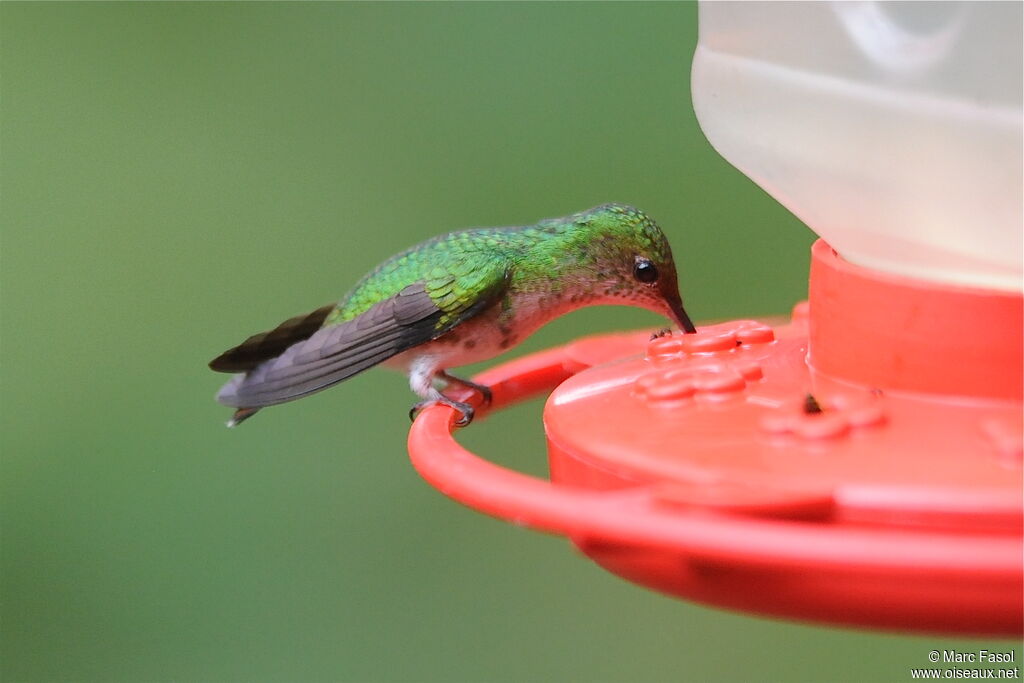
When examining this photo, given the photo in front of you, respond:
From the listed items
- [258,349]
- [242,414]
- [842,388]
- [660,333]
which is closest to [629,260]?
[660,333]

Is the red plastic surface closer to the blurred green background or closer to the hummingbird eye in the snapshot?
the hummingbird eye

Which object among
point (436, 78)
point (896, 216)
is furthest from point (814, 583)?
point (436, 78)

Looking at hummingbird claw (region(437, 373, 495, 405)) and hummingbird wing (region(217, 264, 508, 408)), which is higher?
hummingbird wing (region(217, 264, 508, 408))

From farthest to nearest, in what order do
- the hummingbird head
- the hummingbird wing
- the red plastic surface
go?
the hummingbird head, the hummingbird wing, the red plastic surface

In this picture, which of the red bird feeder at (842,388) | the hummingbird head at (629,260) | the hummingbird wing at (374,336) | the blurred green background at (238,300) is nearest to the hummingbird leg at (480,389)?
the hummingbird wing at (374,336)

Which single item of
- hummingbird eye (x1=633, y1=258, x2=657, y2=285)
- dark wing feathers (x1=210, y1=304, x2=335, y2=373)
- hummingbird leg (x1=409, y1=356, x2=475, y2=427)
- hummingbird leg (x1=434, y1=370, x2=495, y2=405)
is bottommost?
hummingbird leg (x1=409, y1=356, x2=475, y2=427)

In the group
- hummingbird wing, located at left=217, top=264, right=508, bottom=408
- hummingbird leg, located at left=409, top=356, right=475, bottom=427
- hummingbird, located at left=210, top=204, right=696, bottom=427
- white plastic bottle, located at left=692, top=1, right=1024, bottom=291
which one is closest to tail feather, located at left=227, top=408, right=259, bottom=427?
hummingbird, located at left=210, top=204, right=696, bottom=427

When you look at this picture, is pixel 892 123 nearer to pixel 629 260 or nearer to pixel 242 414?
pixel 629 260
